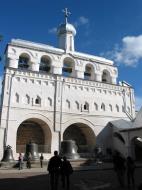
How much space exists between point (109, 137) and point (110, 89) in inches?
196

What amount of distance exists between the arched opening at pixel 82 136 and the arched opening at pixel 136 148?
149 inches

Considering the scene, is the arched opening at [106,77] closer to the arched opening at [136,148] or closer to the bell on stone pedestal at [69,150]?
the arched opening at [136,148]

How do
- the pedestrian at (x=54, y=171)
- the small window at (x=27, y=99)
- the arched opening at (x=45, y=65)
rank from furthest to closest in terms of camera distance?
the arched opening at (x=45, y=65) → the small window at (x=27, y=99) → the pedestrian at (x=54, y=171)

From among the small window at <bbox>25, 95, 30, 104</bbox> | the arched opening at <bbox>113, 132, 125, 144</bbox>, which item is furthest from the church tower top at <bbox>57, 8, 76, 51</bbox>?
the arched opening at <bbox>113, 132, 125, 144</bbox>

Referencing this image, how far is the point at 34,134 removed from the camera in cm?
2505

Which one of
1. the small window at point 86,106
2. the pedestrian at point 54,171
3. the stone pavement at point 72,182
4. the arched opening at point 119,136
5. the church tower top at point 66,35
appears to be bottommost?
the stone pavement at point 72,182

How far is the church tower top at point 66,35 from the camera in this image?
2769 centimetres

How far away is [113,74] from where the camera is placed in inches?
1150

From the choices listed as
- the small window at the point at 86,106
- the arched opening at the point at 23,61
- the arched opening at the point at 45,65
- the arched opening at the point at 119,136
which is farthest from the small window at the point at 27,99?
the arched opening at the point at 119,136

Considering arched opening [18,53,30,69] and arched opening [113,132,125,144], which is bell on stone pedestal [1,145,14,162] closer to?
arched opening [18,53,30,69]

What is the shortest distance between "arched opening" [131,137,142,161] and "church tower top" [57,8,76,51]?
11064 mm

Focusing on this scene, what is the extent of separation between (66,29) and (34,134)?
11.0 meters

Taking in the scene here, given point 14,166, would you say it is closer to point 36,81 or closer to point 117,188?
point 36,81

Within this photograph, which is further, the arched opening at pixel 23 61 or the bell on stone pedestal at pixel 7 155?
the arched opening at pixel 23 61
